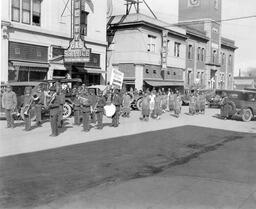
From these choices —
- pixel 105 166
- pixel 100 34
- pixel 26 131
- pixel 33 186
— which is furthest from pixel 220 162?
pixel 100 34

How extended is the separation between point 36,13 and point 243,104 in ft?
45.2

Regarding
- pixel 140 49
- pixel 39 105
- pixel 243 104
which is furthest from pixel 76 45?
pixel 39 105

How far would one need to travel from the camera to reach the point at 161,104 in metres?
24.4

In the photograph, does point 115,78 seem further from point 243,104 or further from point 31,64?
point 243,104

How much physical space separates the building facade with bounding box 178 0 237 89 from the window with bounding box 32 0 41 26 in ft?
88.6

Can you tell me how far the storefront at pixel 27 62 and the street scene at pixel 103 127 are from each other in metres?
0.06

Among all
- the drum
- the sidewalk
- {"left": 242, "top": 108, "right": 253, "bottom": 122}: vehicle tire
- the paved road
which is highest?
the drum

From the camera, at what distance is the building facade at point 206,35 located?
5197cm

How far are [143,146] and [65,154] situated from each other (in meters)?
2.67

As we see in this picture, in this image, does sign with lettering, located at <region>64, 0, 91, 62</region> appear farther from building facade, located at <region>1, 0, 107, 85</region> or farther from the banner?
the banner

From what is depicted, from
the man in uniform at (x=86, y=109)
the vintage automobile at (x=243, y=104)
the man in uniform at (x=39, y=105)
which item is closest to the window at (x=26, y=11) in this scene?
the man in uniform at (x=39, y=105)

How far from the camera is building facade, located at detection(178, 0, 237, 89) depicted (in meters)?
52.0

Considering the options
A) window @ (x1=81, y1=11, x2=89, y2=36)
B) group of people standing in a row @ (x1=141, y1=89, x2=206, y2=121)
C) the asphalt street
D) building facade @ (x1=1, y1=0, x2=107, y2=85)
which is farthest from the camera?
window @ (x1=81, y1=11, x2=89, y2=36)

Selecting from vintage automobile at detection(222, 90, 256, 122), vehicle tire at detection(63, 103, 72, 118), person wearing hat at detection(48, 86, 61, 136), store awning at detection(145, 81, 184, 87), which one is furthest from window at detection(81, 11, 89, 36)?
person wearing hat at detection(48, 86, 61, 136)
